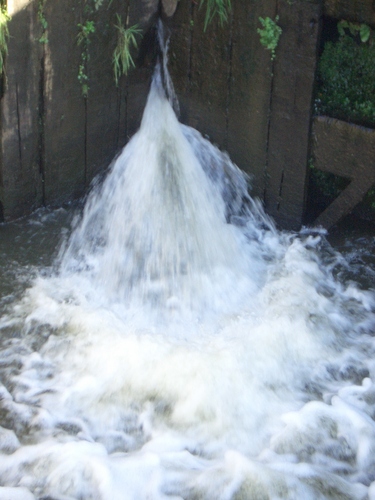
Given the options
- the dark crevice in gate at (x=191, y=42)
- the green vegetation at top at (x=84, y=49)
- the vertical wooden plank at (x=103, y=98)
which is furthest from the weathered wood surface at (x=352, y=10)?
the green vegetation at top at (x=84, y=49)

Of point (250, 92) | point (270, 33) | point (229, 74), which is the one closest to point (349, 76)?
point (270, 33)

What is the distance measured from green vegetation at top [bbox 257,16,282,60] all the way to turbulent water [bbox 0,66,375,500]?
2.92ft

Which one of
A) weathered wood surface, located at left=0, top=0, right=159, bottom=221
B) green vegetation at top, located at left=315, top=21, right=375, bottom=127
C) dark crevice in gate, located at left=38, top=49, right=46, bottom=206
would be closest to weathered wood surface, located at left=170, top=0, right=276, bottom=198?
weathered wood surface, located at left=0, top=0, right=159, bottom=221

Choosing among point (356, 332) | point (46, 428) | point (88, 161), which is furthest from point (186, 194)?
point (46, 428)

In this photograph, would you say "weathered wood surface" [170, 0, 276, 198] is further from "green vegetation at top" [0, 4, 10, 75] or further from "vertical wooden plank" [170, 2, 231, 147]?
"green vegetation at top" [0, 4, 10, 75]

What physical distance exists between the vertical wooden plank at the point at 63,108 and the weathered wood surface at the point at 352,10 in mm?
1581

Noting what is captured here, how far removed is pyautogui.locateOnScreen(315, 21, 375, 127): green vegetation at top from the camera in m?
4.61

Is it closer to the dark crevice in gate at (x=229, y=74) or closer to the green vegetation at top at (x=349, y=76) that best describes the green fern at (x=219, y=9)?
the dark crevice in gate at (x=229, y=74)

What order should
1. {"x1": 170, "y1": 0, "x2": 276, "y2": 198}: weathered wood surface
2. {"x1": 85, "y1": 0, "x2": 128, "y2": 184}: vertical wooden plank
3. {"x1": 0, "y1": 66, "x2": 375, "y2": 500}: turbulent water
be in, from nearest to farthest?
{"x1": 0, "y1": 66, "x2": 375, "y2": 500}: turbulent water
{"x1": 170, "y1": 0, "x2": 276, "y2": 198}: weathered wood surface
{"x1": 85, "y1": 0, "x2": 128, "y2": 184}: vertical wooden plank

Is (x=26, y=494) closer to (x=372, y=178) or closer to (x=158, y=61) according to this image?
(x=372, y=178)

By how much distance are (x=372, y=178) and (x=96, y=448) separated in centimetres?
244

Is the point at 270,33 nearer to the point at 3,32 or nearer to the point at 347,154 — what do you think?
the point at 347,154

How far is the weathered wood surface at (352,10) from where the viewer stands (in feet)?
14.5

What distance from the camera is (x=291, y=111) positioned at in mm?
4883
